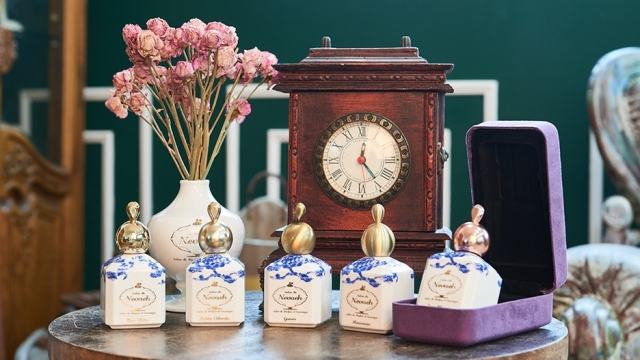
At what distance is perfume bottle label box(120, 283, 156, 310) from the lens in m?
1.33

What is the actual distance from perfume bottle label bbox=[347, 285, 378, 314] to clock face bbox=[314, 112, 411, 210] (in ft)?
0.85

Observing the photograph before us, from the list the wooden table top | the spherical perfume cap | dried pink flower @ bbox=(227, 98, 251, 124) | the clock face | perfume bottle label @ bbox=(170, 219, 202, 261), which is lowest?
the wooden table top

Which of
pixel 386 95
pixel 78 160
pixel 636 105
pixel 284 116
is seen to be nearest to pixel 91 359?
pixel 386 95

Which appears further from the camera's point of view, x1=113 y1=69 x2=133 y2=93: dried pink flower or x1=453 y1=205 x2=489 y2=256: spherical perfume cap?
x1=113 y1=69 x2=133 y2=93: dried pink flower

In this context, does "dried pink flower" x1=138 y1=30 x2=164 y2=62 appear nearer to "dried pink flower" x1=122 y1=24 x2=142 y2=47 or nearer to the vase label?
"dried pink flower" x1=122 y1=24 x2=142 y2=47

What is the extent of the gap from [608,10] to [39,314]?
2.37 meters

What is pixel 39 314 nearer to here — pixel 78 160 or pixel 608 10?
pixel 78 160

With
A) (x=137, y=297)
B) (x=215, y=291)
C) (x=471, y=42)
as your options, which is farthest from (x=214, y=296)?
(x=471, y=42)

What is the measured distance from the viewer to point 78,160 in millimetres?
3674

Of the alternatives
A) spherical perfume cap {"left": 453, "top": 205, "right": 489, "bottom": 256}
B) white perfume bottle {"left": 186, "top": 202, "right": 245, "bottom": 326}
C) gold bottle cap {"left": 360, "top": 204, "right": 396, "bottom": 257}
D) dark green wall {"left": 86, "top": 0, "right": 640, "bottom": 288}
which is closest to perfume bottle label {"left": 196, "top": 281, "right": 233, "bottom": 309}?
white perfume bottle {"left": 186, "top": 202, "right": 245, "bottom": 326}

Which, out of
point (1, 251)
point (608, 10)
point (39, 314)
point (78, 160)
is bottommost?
point (39, 314)

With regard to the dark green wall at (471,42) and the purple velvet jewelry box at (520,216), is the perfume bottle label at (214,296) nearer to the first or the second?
the purple velvet jewelry box at (520,216)

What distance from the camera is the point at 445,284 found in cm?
121

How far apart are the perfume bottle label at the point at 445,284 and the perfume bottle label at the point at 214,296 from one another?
1.03 ft
